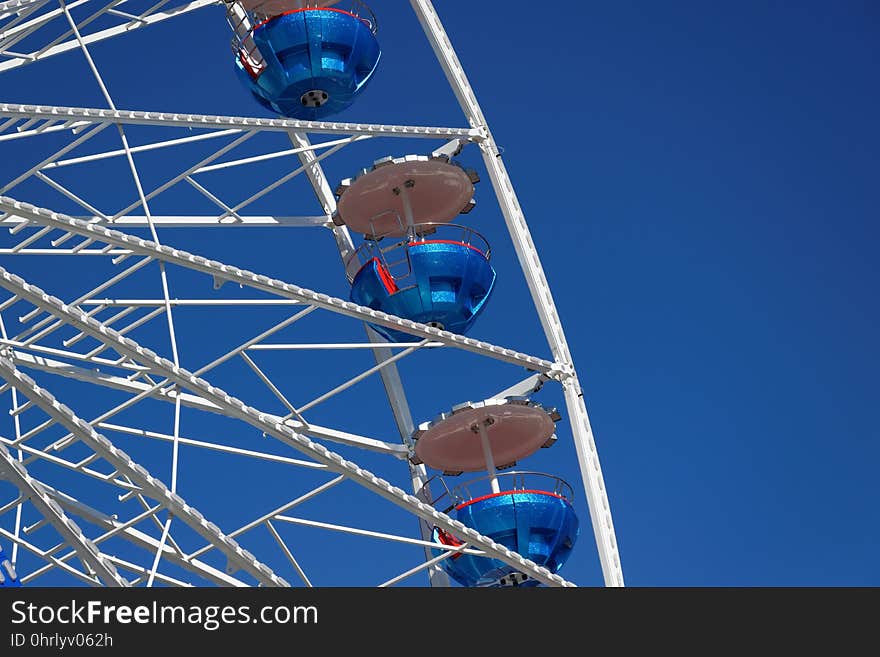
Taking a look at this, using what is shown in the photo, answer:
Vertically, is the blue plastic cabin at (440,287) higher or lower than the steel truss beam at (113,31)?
lower

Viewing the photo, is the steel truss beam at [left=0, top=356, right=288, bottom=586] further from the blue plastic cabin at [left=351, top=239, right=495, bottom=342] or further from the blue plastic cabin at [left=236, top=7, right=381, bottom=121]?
the blue plastic cabin at [left=236, top=7, right=381, bottom=121]

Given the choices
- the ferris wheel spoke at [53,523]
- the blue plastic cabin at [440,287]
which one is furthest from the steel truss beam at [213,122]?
the ferris wheel spoke at [53,523]

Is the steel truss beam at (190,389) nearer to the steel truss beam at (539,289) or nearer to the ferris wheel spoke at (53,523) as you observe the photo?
the ferris wheel spoke at (53,523)

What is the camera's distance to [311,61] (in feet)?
70.1

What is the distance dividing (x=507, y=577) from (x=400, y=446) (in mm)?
3282

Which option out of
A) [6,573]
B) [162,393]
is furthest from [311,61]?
[6,573]

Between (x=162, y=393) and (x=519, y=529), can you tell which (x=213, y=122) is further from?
(x=519, y=529)

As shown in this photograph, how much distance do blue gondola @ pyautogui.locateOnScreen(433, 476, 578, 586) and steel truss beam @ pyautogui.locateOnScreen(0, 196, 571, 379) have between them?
1.58m

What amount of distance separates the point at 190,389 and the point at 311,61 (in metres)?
7.22

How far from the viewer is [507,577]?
19641mm

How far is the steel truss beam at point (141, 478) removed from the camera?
14.9m

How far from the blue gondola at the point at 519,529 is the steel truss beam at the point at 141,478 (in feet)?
14.1
